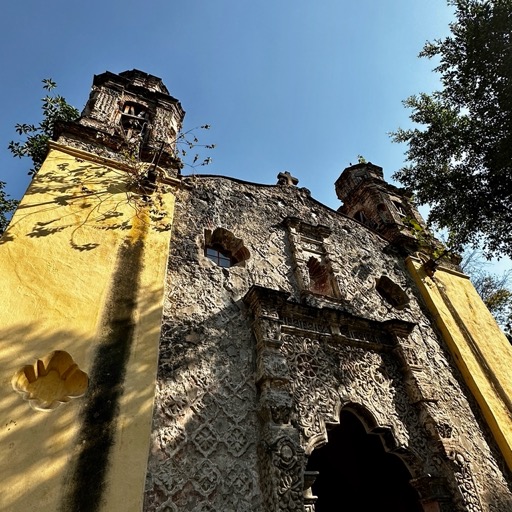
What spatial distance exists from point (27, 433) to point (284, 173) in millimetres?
7338

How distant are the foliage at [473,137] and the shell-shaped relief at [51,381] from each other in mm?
7141

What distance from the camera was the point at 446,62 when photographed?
26.7 feet

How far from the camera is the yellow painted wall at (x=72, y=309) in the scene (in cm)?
330

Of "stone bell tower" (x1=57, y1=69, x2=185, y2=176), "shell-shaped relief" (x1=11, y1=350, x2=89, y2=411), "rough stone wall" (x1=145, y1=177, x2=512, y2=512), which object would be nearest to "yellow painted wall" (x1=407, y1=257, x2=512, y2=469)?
"rough stone wall" (x1=145, y1=177, x2=512, y2=512)

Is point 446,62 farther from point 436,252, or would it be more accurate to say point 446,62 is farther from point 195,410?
point 195,410

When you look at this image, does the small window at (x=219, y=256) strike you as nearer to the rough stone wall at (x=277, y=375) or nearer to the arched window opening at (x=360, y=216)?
the rough stone wall at (x=277, y=375)

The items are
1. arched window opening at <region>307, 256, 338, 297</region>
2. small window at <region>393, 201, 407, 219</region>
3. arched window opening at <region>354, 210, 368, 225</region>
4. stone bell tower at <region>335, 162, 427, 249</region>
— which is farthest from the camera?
arched window opening at <region>354, 210, 368, 225</region>

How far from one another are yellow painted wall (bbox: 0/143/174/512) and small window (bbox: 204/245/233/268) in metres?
1.00

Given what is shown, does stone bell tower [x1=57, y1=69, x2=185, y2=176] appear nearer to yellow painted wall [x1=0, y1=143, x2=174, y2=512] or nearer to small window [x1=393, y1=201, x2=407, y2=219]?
yellow painted wall [x1=0, y1=143, x2=174, y2=512]

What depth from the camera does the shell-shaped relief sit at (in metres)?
3.63

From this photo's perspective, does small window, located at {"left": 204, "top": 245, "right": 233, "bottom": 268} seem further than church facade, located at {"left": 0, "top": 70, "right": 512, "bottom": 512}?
Yes


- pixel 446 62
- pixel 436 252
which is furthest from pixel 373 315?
pixel 446 62

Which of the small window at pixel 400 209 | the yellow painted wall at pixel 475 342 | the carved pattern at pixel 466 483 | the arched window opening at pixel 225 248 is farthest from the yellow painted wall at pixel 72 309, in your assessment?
the small window at pixel 400 209

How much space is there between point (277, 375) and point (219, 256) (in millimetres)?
2501
